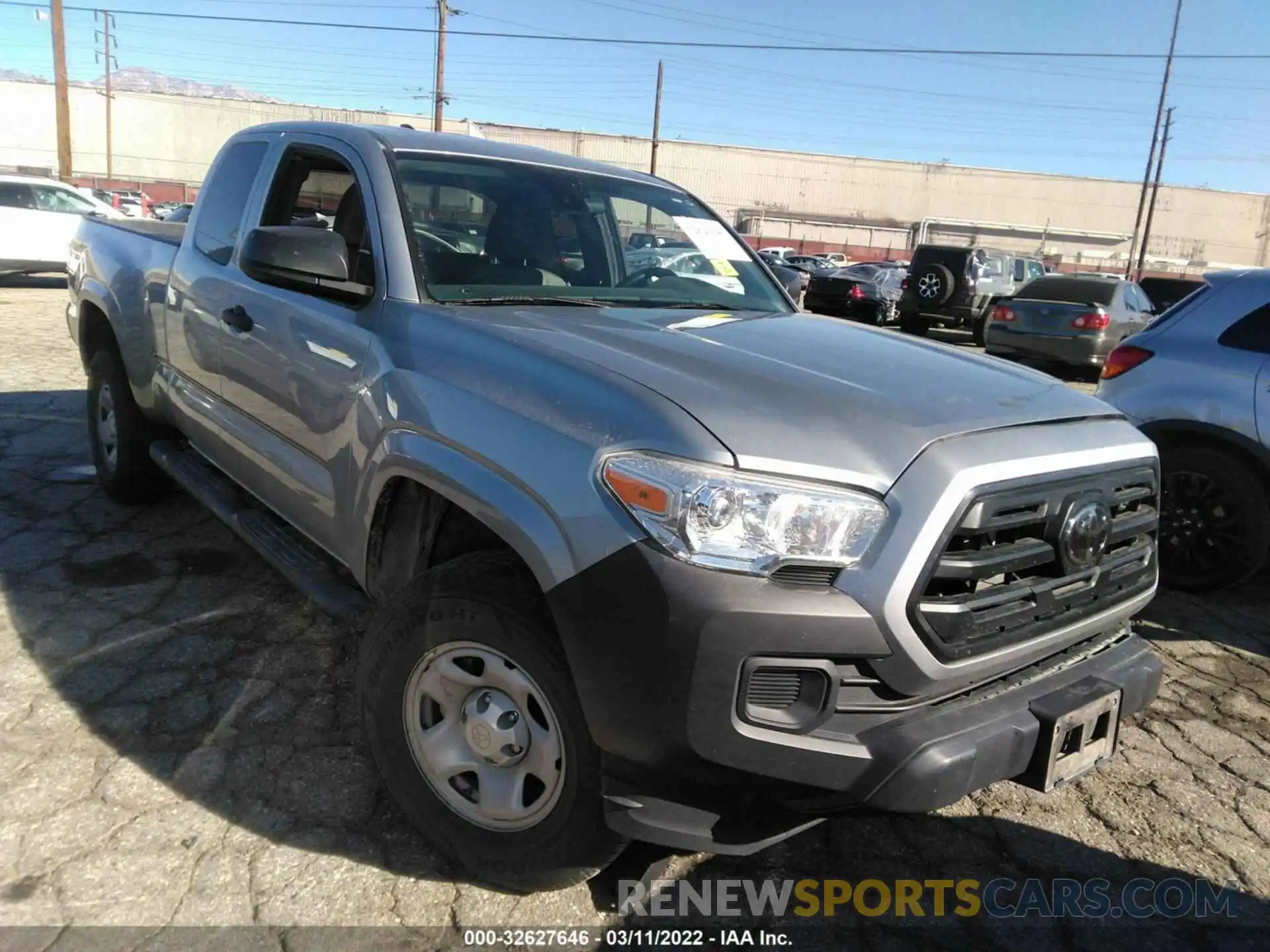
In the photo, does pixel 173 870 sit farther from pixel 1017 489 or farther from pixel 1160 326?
pixel 1160 326

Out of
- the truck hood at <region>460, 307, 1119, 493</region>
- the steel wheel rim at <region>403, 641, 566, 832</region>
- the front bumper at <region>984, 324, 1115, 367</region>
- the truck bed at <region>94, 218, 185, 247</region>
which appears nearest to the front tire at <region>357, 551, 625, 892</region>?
the steel wheel rim at <region>403, 641, 566, 832</region>

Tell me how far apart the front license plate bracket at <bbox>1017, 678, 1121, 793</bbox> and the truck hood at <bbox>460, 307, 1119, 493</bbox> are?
2.03 feet

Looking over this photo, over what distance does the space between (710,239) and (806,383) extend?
5.53ft

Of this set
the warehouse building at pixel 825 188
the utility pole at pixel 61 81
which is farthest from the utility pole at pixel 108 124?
the utility pole at pixel 61 81

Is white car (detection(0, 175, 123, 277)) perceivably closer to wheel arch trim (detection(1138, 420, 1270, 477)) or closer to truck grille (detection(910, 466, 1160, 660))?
wheel arch trim (detection(1138, 420, 1270, 477))

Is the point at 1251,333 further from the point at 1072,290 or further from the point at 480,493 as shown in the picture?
the point at 1072,290

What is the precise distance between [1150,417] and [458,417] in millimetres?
3842

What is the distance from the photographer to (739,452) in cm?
177

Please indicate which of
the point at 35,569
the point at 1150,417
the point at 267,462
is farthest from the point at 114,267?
the point at 1150,417

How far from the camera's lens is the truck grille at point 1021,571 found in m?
1.82

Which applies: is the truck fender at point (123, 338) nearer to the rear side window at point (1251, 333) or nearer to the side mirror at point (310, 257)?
the side mirror at point (310, 257)

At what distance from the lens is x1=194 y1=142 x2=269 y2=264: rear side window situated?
359 centimetres

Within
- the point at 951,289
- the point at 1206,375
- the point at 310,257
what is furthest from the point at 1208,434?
the point at 951,289

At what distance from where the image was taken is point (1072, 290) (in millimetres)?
12992
